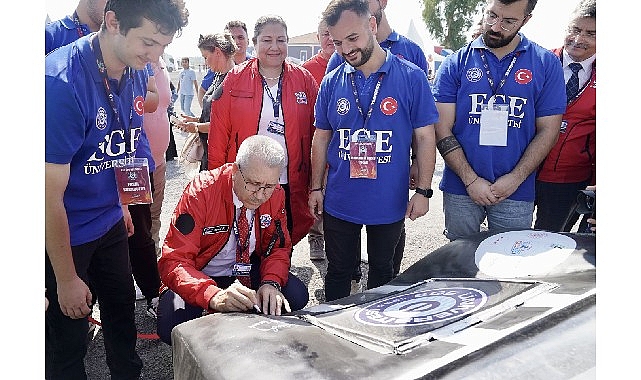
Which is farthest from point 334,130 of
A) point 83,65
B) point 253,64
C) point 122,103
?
point 83,65

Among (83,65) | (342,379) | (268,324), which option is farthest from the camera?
(83,65)

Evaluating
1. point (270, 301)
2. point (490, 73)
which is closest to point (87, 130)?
point (270, 301)

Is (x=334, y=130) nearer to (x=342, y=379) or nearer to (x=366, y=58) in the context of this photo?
(x=366, y=58)

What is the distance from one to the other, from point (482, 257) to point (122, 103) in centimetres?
158

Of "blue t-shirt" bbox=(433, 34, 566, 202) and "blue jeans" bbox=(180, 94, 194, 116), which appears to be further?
"blue jeans" bbox=(180, 94, 194, 116)

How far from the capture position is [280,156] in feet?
7.52

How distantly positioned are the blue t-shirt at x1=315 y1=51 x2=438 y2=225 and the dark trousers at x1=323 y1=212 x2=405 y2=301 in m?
0.08

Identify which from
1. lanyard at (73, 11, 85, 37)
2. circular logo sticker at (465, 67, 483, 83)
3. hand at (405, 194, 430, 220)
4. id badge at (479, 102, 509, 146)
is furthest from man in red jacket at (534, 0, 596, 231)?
lanyard at (73, 11, 85, 37)

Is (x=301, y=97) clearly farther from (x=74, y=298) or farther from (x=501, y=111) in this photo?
(x=74, y=298)

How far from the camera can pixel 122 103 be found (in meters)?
2.10

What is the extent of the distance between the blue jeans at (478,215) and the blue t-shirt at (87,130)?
1625 millimetres

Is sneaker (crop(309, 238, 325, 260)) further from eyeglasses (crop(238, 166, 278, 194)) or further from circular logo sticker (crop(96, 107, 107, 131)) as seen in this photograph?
circular logo sticker (crop(96, 107, 107, 131))

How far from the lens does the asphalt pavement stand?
106 inches

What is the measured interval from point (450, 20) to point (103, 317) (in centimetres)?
2802
